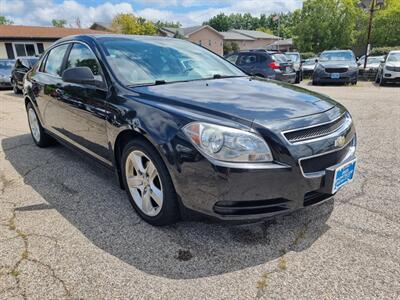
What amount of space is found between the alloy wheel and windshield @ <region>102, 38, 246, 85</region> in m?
0.72

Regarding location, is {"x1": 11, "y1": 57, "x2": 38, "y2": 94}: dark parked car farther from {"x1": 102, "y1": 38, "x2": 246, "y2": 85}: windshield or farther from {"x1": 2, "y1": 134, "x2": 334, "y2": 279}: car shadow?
{"x1": 102, "y1": 38, "x2": 246, "y2": 85}: windshield

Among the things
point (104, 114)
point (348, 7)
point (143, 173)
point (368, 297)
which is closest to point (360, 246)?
point (368, 297)

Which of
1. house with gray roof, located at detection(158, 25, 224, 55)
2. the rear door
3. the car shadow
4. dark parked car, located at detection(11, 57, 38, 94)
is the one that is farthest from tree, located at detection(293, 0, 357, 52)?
the car shadow

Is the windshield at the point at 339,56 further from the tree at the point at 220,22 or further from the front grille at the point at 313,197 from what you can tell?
the tree at the point at 220,22

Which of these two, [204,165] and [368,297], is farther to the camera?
[204,165]

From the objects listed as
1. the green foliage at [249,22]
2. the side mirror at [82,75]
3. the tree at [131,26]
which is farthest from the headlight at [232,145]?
the green foliage at [249,22]

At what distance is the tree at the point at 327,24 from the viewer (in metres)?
37.1

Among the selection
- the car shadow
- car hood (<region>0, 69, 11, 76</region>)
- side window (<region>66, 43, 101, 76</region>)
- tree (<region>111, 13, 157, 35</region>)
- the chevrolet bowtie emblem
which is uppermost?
tree (<region>111, 13, 157, 35</region>)

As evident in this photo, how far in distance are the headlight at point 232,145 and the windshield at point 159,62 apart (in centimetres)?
110

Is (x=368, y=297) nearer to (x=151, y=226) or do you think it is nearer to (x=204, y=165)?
(x=204, y=165)

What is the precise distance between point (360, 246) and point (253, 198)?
0.98m

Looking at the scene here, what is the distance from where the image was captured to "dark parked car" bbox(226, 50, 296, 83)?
40.5 ft

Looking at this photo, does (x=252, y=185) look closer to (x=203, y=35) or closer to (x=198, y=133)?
(x=198, y=133)

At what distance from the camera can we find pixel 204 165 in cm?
→ 220
